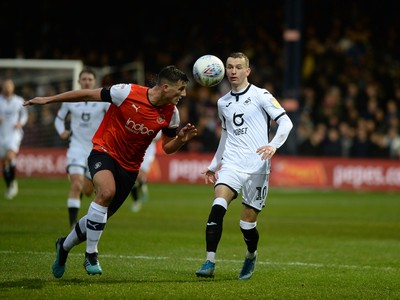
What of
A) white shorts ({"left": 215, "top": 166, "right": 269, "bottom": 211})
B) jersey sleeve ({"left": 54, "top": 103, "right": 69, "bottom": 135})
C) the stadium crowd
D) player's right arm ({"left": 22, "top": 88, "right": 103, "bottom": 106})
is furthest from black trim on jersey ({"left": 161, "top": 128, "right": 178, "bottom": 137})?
the stadium crowd

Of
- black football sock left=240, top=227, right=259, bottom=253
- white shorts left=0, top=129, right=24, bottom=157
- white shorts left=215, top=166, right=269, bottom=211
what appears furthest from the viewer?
white shorts left=0, top=129, right=24, bottom=157

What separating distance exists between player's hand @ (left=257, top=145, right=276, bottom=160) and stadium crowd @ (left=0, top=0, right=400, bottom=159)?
1913 centimetres

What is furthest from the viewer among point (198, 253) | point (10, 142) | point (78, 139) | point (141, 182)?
point (10, 142)

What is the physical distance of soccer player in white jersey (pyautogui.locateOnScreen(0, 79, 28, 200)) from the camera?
2183 cm

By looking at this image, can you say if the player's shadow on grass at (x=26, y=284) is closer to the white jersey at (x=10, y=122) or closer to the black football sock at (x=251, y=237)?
the black football sock at (x=251, y=237)

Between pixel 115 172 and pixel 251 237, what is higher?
pixel 115 172

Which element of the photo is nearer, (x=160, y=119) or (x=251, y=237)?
(x=160, y=119)

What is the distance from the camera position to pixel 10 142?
22.5 meters

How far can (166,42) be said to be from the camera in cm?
3431

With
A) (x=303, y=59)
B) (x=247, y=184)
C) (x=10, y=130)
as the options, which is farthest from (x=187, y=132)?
(x=303, y=59)

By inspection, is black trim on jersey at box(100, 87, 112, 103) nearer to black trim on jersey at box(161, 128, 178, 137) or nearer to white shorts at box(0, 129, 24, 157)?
black trim on jersey at box(161, 128, 178, 137)

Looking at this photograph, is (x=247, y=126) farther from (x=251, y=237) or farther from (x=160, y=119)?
(x=251, y=237)

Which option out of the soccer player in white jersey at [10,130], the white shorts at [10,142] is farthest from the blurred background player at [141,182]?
the white shorts at [10,142]

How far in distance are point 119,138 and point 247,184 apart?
1565mm
